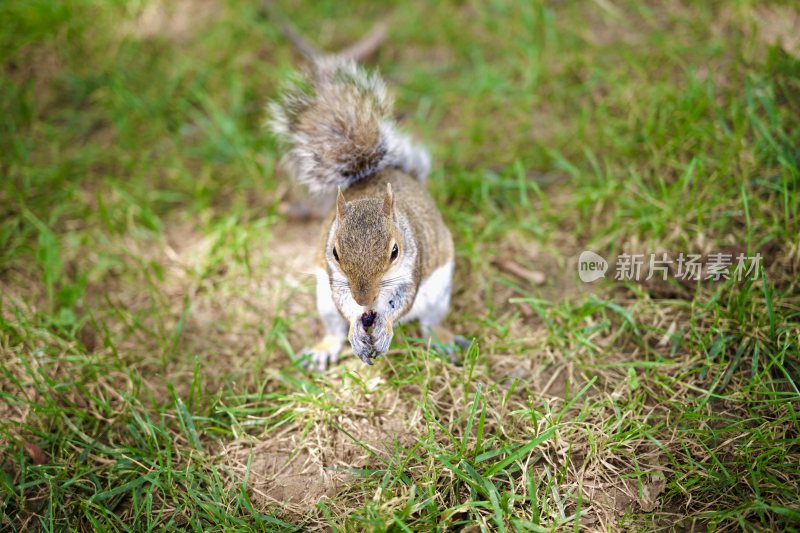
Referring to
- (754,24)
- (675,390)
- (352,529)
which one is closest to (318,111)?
(352,529)

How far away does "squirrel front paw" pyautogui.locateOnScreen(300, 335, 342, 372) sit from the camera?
2.44 meters

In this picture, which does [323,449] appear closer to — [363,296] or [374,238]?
[363,296]

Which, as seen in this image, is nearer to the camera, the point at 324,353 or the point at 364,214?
the point at 364,214

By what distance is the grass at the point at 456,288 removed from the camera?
2.02 meters

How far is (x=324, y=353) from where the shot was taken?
2.46m

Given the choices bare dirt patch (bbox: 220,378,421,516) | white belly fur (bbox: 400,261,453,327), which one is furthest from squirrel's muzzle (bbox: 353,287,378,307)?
bare dirt patch (bbox: 220,378,421,516)

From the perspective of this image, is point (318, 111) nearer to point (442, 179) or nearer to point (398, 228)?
point (398, 228)

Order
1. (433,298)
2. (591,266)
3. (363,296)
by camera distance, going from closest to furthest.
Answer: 1. (363,296)
2. (433,298)
3. (591,266)

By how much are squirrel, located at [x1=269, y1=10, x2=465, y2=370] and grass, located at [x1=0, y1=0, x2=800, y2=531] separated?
0.22 m

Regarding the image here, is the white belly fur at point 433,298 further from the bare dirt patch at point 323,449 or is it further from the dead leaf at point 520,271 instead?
the dead leaf at point 520,271

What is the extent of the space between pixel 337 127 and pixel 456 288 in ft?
2.99

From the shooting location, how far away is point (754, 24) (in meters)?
2.99

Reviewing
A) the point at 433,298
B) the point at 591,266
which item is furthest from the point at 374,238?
the point at 591,266

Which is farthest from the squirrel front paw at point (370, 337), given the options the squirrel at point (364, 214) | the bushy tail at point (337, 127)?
the bushy tail at point (337, 127)
